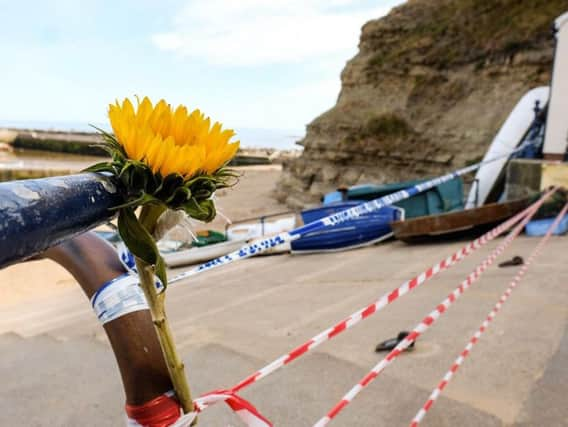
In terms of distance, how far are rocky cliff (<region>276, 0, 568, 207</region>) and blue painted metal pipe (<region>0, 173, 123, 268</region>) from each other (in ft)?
61.5

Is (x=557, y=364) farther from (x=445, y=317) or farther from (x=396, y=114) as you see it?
(x=396, y=114)

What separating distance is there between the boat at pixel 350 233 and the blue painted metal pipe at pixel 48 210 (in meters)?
9.69

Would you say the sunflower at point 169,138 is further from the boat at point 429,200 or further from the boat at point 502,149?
the boat at point 429,200

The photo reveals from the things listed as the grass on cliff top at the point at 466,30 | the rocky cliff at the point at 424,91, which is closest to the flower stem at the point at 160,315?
the rocky cliff at the point at 424,91

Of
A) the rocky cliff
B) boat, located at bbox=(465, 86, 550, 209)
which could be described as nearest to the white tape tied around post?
boat, located at bbox=(465, 86, 550, 209)

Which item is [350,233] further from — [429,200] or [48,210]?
[48,210]

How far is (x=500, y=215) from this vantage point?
807cm

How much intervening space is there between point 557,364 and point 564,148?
8145mm

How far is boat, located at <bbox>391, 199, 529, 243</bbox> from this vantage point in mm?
8109

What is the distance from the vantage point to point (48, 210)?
22.0 inches

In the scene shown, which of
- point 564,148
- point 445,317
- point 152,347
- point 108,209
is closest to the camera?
point 108,209

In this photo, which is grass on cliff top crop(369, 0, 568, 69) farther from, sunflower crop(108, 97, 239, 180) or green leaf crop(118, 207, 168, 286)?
green leaf crop(118, 207, 168, 286)

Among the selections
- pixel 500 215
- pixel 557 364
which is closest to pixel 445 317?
pixel 557 364

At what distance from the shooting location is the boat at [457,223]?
26.6 feet
